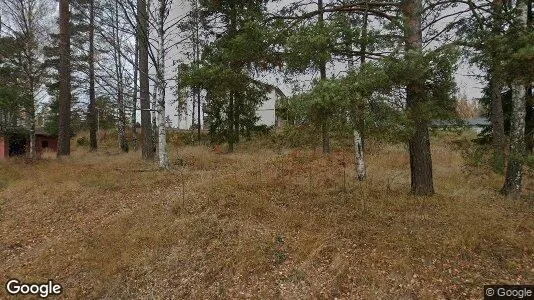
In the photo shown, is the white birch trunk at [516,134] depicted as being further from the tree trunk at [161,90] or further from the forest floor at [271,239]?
the tree trunk at [161,90]

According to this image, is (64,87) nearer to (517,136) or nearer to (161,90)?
(161,90)

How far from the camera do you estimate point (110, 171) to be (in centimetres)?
1156

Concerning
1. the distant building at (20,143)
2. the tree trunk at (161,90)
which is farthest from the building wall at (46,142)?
the tree trunk at (161,90)

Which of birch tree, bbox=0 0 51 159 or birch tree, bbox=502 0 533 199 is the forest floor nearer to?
birch tree, bbox=502 0 533 199

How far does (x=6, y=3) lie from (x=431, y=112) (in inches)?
709

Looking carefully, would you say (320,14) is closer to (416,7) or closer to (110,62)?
(416,7)

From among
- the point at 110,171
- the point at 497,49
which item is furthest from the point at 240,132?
the point at 497,49

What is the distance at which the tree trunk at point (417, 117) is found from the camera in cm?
540

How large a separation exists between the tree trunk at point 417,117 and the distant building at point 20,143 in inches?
777
